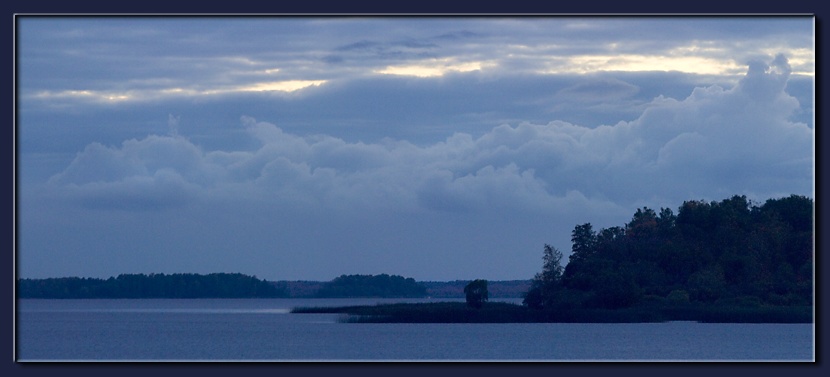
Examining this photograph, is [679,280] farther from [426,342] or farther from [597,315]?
[426,342]

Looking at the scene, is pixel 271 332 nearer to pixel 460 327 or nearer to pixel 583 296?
pixel 460 327

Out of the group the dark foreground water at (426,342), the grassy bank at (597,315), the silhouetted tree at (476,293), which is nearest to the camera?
the dark foreground water at (426,342)

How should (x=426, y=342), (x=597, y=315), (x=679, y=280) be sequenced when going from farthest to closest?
(x=679, y=280) < (x=597, y=315) < (x=426, y=342)

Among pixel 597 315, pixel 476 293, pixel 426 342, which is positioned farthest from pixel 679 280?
pixel 426 342

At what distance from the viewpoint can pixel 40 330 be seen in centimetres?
6178

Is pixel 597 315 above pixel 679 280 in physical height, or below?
below

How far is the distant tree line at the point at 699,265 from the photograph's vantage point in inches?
2117

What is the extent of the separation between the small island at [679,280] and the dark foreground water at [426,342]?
77 centimetres

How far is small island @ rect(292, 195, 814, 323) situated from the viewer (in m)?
53.6

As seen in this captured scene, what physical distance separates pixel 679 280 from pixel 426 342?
57.3 ft

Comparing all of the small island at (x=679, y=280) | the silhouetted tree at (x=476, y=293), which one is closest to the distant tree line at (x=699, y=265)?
the small island at (x=679, y=280)

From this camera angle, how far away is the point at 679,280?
57.5 meters

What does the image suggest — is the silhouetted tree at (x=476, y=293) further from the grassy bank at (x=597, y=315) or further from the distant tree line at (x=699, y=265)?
the distant tree line at (x=699, y=265)

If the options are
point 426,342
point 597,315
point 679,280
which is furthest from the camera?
point 679,280
